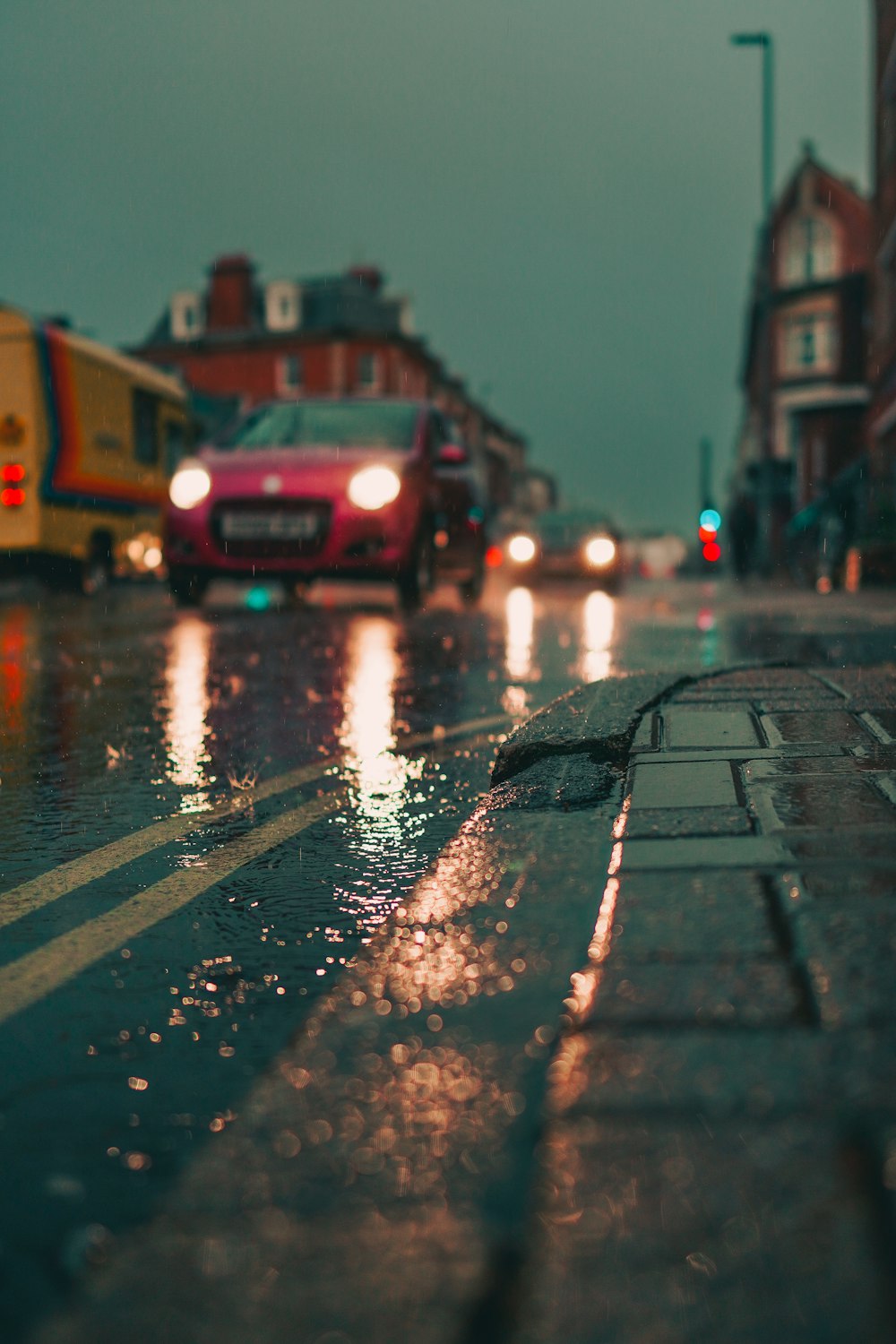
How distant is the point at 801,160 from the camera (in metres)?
49.1

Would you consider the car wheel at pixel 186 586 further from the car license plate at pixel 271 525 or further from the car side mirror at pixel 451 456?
the car side mirror at pixel 451 456

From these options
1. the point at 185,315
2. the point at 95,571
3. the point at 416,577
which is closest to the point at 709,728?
the point at 416,577

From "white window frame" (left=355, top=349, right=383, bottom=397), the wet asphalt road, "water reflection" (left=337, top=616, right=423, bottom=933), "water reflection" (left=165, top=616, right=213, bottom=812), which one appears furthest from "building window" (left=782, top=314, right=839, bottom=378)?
"water reflection" (left=337, top=616, right=423, bottom=933)

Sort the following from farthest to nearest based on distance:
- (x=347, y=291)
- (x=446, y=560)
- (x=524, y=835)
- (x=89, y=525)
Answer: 1. (x=347, y=291)
2. (x=89, y=525)
3. (x=446, y=560)
4. (x=524, y=835)

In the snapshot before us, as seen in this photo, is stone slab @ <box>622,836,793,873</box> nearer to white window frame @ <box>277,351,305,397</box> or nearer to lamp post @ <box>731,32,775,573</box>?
lamp post @ <box>731,32,775,573</box>

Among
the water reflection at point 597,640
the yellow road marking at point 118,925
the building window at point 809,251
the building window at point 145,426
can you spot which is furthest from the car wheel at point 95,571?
the building window at point 809,251

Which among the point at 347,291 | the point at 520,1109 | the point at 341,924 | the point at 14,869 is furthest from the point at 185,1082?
the point at 347,291

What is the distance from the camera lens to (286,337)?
60.8m

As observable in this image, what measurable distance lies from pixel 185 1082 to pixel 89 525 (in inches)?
664

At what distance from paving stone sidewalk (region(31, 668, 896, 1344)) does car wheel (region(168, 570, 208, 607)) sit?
32.4ft

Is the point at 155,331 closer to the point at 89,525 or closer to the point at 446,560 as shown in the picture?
the point at 89,525

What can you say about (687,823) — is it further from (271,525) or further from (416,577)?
(416,577)

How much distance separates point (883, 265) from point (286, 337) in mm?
35846

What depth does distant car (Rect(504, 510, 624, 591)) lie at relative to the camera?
76.1 ft
